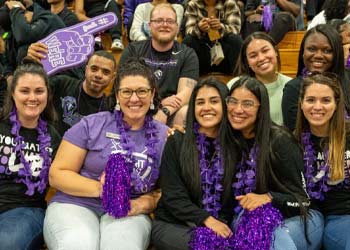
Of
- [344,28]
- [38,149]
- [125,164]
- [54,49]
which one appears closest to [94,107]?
[54,49]

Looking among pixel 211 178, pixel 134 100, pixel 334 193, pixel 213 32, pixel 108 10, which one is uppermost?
pixel 108 10

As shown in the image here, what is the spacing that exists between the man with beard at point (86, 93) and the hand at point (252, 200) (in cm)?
128

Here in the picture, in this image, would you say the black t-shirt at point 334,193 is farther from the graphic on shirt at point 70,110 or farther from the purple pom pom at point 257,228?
the graphic on shirt at point 70,110

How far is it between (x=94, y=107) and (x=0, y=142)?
0.91m

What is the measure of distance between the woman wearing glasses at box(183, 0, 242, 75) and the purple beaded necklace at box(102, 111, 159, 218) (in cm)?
160

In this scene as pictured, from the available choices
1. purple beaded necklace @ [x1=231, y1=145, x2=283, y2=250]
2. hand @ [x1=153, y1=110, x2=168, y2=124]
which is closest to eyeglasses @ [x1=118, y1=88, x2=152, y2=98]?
purple beaded necklace @ [x1=231, y1=145, x2=283, y2=250]

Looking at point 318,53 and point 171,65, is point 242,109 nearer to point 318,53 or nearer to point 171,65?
point 318,53

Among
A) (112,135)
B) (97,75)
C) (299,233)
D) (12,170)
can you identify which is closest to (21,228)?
(12,170)

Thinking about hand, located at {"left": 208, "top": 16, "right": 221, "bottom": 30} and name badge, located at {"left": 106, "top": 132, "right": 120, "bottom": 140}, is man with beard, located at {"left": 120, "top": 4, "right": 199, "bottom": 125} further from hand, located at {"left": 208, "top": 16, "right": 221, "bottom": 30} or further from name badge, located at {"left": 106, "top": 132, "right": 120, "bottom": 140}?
name badge, located at {"left": 106, "top": 132, "right": 120, "bottom": 140}

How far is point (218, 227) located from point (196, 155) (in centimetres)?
32

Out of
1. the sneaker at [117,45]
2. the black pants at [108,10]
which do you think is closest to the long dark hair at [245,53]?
the sneaker at [117,45]

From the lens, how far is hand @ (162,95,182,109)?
3246 millimetres

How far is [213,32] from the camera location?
3873 mm

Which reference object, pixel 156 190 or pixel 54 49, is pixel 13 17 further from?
pixel 156 190
